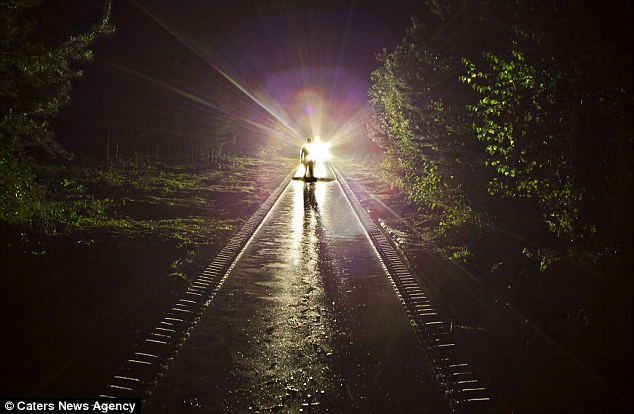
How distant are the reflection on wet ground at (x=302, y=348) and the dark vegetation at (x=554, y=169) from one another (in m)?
1.60

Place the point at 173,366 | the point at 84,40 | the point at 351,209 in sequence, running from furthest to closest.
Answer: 1. the point at 351,209
2. the point at 84,40
3. the point at 173,366

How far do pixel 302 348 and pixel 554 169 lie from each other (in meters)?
3.88

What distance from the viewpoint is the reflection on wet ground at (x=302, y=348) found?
124 inches

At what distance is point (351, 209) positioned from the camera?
12.5 meters

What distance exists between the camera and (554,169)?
17.5 ft

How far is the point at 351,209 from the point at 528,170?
7136mm

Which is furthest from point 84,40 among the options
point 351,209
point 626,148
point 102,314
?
point 626,148

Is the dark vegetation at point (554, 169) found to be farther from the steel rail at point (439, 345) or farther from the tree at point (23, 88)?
the tree at point (23, 88)

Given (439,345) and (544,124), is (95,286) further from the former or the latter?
(544,124)

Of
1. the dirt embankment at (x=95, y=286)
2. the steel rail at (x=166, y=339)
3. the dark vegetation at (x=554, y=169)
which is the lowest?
the steel rail at (x=166, y=339)

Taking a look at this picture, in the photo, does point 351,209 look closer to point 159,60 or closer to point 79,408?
point 79,408

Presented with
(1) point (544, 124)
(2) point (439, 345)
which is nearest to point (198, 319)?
(2) point (439, 345)

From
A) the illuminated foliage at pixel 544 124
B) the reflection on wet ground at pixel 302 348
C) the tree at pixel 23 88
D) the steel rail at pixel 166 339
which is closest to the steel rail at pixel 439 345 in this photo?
the reflection on wet ground at pixel 302 348

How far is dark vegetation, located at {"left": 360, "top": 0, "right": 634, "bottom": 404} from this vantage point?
4.36 metres
